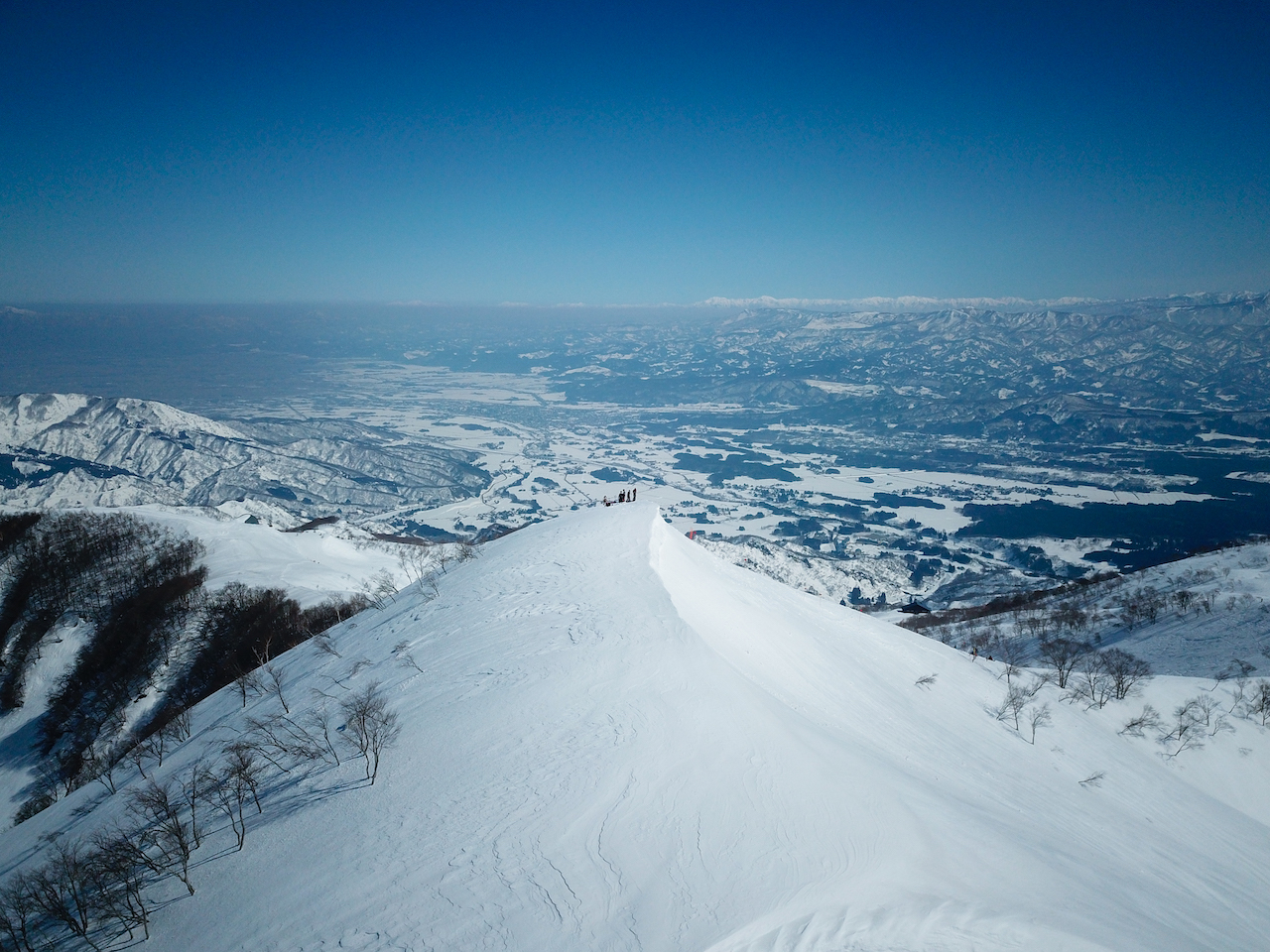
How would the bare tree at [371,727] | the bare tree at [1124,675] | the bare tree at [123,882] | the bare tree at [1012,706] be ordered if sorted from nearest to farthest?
the bare tree at [123,882] → the bare tree at [371,727] → the bare tree at [1012,706] → the bare tree at [1124,675]

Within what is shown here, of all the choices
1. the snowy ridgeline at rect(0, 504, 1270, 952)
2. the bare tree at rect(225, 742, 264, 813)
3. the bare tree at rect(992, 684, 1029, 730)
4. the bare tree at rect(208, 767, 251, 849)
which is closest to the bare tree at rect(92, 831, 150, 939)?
the snowy ridgeline at rect(0, 504, 1270, 952)

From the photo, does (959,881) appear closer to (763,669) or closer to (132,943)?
(763,669)

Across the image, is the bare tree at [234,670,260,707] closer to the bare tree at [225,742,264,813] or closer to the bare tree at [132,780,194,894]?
the bare tree at [132,780,194,894]

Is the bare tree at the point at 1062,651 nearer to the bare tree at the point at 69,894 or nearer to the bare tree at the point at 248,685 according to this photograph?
the bare tree at the point at 69,894

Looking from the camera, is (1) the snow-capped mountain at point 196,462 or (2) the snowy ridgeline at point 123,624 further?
(1) the snow-capped mountain at point 196,462

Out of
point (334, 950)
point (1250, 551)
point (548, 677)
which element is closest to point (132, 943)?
point (334, 950)

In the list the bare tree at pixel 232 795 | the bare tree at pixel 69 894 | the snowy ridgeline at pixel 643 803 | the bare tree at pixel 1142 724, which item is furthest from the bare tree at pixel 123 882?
the bare tree at pixel 1142 724

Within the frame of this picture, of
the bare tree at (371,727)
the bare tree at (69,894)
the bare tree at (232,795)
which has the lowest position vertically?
the bare tree at (69,894)
